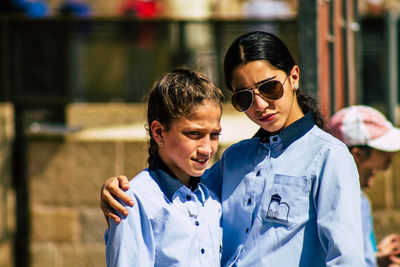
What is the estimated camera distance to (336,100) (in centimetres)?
389

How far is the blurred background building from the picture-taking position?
5227mm

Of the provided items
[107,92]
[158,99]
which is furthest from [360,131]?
[107,92]

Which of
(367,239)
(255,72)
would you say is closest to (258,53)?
(255,72)

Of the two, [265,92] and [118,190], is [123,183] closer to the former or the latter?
[118,190]

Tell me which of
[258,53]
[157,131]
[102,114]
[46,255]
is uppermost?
[258,53]

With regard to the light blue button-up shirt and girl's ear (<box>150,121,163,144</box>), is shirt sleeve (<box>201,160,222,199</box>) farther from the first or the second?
girl's ear (<box>150,121,163,144</box>)

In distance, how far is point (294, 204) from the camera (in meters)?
2.19

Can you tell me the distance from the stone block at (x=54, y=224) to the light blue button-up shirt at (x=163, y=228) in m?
3.04

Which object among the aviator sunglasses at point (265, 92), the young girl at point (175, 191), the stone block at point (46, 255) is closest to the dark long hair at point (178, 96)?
the young girl at point (175, 191)

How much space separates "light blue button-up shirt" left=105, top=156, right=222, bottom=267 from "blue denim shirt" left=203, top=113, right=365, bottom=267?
98 millimetres

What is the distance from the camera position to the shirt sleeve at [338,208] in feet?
6.79

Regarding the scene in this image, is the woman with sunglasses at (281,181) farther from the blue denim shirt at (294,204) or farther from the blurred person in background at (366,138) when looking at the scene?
the blurred person in background at (366,138)

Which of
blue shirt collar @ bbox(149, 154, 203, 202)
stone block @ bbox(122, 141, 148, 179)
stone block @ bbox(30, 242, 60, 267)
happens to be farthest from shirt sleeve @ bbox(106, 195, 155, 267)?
stone block @ bbox(30, 242, 60, 267)

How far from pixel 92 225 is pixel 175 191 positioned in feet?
9.93
